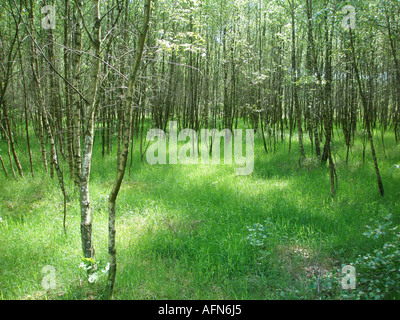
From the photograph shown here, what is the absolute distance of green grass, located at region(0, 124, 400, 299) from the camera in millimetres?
2906

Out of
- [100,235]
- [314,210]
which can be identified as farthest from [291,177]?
[100,235]

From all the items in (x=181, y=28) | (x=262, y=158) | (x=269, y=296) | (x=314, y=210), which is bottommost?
(x=269, y=296)

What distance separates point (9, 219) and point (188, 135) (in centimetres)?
883

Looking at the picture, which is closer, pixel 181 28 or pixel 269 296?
pixel 269 296

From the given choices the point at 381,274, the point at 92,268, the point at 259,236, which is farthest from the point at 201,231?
the point at 381,274

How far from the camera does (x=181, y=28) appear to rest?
35.5 ft

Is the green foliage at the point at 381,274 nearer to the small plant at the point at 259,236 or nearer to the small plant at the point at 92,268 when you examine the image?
the small plant at the point at 259,236

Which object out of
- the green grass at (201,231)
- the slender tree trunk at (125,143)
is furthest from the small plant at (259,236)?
the slender tree trunk at (125,143)

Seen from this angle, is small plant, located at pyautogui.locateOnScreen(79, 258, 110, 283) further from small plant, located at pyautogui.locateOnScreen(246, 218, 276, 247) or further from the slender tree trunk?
small plant, located at pyautogui.locateOnScreen(246, 218, 276, 247)

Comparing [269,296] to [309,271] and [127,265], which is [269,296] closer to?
[309,271]

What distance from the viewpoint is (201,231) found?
405 cm

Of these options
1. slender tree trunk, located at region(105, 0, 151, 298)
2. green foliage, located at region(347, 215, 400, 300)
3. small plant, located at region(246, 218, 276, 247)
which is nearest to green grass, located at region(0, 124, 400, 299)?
small plant, located at region(246, 218, 276, 247)

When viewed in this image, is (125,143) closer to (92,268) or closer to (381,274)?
(92,268)

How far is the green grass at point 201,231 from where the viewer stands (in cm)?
291
